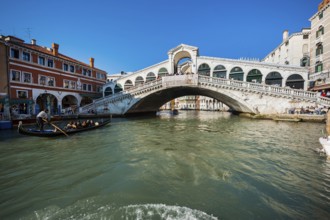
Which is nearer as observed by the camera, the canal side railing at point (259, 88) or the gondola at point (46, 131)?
the gondola at point (46, 131)

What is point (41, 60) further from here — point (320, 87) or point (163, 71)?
point (320, 87)

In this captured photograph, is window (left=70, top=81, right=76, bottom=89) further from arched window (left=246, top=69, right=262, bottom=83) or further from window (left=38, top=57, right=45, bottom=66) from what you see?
arched window (left=246, top=69, right=262, bottom=83)

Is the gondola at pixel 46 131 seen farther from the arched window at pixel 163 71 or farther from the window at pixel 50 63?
the arched window at pixel 163 71

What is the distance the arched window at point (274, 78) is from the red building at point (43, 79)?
25852mm

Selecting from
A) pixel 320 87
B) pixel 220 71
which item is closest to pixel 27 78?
pixel 220 71

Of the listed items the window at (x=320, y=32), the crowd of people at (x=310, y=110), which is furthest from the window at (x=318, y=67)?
the crowd of people at (x=310, y=110)

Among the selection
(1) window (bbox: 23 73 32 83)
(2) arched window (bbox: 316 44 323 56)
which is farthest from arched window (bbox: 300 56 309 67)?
(1) window (bbox: 23 73 32 83)

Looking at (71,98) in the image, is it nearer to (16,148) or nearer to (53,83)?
(53,83)

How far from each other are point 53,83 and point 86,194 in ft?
72.5

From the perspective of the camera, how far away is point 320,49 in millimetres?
20250

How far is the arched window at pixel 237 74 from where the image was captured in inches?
894

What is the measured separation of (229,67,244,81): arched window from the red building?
2172 cm

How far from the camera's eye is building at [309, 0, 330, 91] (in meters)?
18.6

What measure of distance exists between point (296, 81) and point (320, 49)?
184 inches
